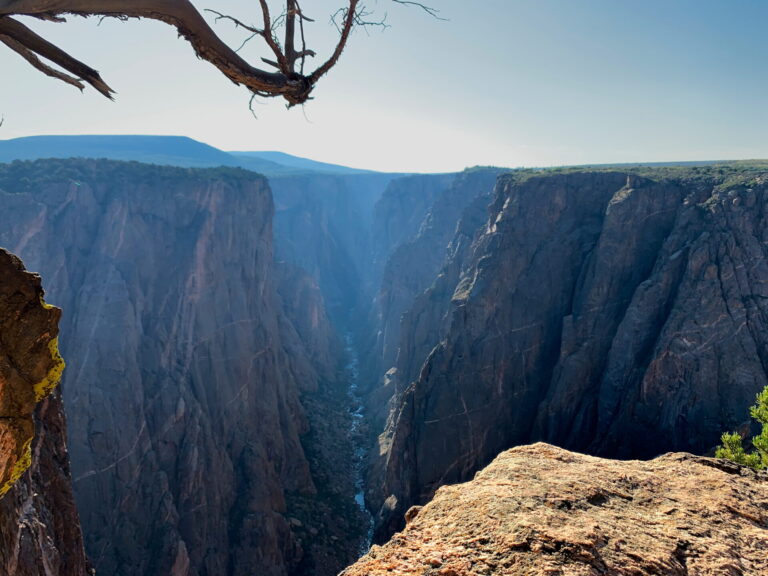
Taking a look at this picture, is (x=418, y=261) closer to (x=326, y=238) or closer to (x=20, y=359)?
(x=326, y=238)

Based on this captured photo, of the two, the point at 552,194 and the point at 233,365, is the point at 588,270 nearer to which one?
the point at 552,194

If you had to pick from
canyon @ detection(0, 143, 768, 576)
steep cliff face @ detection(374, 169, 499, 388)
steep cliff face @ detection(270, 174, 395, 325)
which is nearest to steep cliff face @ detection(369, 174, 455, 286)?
steep cliff face @ detection(270, 174, 395, 325)

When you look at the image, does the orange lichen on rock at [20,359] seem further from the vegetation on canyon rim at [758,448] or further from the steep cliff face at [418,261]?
the steep cliff face at [418,261]

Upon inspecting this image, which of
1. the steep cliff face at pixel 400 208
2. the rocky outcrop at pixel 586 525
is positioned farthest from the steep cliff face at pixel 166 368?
the steep cliff face at pixel 400 208

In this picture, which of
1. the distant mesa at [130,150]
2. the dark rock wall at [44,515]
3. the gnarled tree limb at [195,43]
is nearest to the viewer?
the gnarled tree limb at [195,43]

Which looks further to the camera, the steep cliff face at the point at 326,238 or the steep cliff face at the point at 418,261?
the steep cliff face at the point at 326,238

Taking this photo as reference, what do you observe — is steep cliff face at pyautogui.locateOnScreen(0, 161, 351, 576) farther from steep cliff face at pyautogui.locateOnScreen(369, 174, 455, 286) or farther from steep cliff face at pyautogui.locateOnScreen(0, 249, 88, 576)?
steep cliff face at pyautogui.locateOnScreen(369, 174, 455, 286)
